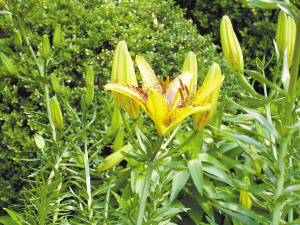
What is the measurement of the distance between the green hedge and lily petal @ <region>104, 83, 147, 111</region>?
957 millimetres

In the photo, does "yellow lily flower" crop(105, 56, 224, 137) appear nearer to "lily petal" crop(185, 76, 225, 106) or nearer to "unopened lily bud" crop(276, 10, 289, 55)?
"lily petal" crop(185, 76, 225, 106)

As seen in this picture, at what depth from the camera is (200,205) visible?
2.74ft

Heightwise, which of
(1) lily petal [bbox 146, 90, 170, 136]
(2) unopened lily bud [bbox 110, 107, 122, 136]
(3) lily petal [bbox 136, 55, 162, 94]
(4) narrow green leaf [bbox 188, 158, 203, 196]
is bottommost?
(4) narrow green leaf [bbox 188, 158, 203, 196]

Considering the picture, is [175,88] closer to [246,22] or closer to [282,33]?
[282,33]

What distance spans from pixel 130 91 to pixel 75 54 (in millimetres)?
1102

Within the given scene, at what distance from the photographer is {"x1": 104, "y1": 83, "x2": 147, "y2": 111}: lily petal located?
416 millimetres

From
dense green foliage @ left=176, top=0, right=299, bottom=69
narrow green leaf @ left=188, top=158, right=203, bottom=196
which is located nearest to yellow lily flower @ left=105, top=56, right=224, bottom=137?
narrow green leaf @ left=188, top=158, right=203, bottom=196

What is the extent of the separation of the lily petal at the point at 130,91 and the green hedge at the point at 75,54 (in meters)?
0.96

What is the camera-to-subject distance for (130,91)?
0.43 metres

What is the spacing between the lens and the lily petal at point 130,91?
1.37ft

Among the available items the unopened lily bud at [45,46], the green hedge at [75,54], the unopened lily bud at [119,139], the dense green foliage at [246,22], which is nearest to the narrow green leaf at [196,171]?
the unopened lily bud at [119,139]

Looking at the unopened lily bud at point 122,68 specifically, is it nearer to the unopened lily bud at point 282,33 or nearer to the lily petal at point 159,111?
the lily petal at point 159,111

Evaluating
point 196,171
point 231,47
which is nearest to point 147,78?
point 231,47

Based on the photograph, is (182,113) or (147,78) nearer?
(182,113)
